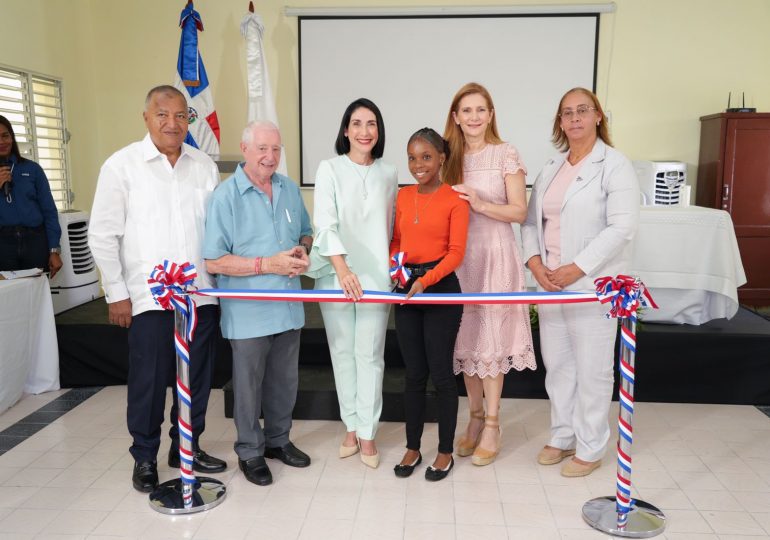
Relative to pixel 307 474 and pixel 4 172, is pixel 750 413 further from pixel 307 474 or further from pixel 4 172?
pixel 4 172

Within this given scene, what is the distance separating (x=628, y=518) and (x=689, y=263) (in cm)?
236

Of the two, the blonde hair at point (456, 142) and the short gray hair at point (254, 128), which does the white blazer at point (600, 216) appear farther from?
the short gray hair at point (254, 128)

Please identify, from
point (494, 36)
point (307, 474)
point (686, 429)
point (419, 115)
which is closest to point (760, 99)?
point (494, 36)

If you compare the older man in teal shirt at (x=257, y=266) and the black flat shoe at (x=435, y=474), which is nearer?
the older man in teal shirt at (x=257, y=266)

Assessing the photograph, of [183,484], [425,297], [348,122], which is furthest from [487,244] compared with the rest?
[183,484]

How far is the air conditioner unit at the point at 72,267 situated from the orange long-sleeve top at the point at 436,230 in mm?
3097

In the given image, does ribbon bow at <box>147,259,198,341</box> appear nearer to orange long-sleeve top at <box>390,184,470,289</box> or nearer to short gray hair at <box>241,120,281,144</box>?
short gray hair at <box>241,120,281,144</box>

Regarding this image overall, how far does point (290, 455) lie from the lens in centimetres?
317

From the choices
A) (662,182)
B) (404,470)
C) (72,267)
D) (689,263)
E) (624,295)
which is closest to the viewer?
(624,295)

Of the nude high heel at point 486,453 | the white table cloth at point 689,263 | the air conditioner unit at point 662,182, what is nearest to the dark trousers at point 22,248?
the nude high heel at point 486,453

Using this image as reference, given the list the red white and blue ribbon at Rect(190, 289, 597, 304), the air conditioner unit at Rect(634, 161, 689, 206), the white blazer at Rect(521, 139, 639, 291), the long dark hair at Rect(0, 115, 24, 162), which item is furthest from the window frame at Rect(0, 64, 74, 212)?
the air conditioner unit at Rect(634, 161, 689, 206)

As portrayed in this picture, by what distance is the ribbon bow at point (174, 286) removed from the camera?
8.61 ft

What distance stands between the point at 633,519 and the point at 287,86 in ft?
17.2

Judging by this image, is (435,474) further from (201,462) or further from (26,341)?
(26,341)
